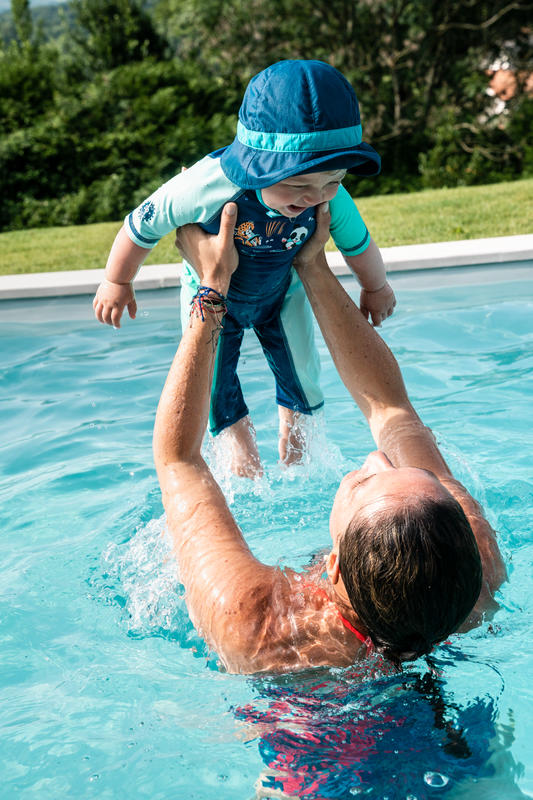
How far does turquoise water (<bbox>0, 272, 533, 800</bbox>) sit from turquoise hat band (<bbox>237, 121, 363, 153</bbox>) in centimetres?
154

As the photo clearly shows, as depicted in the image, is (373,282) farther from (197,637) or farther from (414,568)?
(414,568)

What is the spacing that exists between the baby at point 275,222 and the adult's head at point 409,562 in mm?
1155

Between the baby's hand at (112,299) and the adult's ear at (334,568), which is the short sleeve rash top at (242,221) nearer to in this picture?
the baby's hand at (112,299)

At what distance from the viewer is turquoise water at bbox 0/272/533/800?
213cm

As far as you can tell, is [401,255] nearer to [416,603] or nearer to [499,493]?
[499,493]

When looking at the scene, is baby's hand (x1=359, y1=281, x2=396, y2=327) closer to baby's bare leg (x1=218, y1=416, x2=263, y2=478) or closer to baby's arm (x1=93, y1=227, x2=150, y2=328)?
baby's bare leg (x1=218, y1=416, x2=263, y2=478)

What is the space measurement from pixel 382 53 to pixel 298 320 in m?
13.0

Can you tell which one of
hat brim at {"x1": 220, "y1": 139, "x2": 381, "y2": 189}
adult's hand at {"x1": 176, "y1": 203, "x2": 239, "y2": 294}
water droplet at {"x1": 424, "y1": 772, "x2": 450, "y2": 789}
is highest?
hat brim at {"x1": 220, "y1": 139, "x2": 381, "y2": 189}

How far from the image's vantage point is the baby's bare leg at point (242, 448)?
381cm

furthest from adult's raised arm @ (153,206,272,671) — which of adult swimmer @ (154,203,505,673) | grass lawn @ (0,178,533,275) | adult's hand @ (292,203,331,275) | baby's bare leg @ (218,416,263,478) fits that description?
grass lawn @ (0,178,533,275)

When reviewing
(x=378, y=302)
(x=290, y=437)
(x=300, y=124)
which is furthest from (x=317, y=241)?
(x=290, y=437)

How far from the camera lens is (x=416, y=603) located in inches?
70.6

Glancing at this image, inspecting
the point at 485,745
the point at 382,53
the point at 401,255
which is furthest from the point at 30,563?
the point at 382,53

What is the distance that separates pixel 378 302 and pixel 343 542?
163 cm
